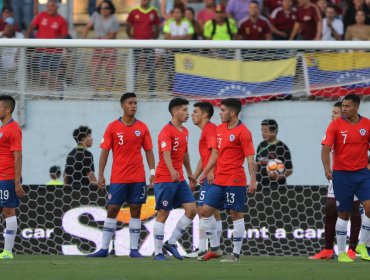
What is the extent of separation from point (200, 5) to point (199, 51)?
5.60 m

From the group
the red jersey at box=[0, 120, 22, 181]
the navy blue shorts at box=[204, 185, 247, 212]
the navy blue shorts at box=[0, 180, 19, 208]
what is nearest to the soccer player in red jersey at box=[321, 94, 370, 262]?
the navy blue shorts at box=[204, 185, 247, 212]

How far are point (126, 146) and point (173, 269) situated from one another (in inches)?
111

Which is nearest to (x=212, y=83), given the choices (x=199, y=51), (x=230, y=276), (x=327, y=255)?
(x=199, y=51)

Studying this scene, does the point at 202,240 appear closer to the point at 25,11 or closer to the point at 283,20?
the point at 283,20

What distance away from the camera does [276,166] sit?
15664mm

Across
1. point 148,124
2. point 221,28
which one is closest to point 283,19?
point 221,28

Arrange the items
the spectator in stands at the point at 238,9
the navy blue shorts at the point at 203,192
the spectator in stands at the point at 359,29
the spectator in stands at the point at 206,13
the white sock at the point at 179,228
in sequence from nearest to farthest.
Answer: the white sock at the point at 179,228
the navy blue shorts at the point at 203,192
the spectator in stands at the point at 359,29
the spectator in stands at the point at 206,13
the spectator in stands at the point at 238,9

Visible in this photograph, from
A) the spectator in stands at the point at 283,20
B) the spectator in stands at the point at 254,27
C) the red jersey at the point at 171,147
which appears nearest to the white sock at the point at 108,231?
the red jersey at the point at 171,147

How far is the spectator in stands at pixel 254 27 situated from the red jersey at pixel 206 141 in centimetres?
477

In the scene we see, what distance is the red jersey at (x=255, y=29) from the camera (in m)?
19.0

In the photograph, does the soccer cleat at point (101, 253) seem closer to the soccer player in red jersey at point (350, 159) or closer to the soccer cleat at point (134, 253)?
the soccer cleat at point (134, 253)

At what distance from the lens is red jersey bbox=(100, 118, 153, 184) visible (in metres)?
14.1

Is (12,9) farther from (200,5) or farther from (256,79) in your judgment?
(256,79)

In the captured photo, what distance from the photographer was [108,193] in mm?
14398
